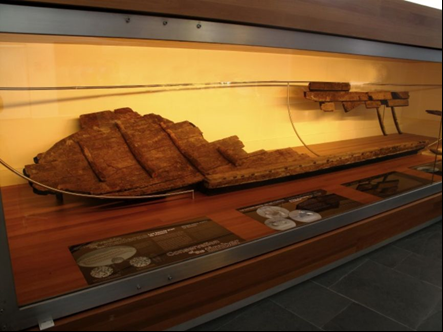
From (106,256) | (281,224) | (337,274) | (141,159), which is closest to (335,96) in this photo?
(281,224)

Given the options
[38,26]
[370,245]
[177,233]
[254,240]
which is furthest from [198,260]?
[370,245]

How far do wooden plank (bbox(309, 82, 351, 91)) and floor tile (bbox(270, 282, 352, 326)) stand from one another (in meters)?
0.92

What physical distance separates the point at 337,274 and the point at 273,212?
57 centimetres

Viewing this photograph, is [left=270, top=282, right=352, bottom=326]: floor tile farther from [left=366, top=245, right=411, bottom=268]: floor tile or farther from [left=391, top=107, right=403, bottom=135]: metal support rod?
[left=391, top=107, right=403, bottom=135]: metal support rod

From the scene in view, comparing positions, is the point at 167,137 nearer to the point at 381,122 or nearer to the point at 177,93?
the point at 177,93

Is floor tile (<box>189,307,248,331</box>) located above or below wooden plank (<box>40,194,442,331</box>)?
below

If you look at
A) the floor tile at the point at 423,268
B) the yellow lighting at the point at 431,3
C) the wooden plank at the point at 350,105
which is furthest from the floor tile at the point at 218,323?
the yellow lighting at the point at 431,3

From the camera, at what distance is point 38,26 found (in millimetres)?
951

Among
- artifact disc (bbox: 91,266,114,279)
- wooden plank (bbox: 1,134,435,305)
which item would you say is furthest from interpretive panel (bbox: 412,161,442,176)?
artifact disc (bbox: 91,266,114,279)

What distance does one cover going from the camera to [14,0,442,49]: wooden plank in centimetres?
113

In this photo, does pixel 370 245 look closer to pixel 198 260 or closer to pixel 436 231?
pixel 436 231

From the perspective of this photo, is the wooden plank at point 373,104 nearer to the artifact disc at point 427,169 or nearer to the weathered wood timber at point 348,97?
the weathered wood timber at point 348,97

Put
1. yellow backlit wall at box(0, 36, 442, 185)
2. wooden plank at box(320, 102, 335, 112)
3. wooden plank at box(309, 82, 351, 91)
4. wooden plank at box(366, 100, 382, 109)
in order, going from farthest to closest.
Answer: wooden plank at box(366, 100, 382, 109), wooden plank at box(320, 102, 335, 112), wooden plank at box(309, 82, 351, 91), yellow backlit wall at box(0, 36, 442, 185)

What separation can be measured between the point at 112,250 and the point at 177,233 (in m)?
0.24
